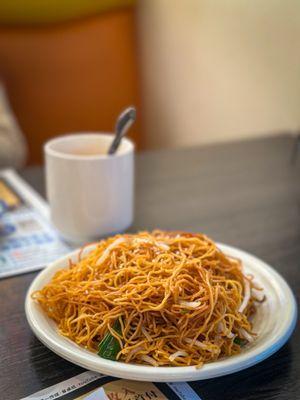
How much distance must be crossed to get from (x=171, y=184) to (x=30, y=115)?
1.23 meters

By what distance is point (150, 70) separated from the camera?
2.32m

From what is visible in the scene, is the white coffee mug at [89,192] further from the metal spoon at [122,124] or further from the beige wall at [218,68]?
the beige wall at [218,68]

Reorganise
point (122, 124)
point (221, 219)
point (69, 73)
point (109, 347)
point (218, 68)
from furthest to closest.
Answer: point (69, 73) → point (218, 68) → point (221, 219) → point (122, 124) → point (109, 347)

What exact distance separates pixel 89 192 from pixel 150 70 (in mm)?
1607

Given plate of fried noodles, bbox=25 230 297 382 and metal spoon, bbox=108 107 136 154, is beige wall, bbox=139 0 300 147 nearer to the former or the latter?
metal spoon, bbox=108 107 136 154

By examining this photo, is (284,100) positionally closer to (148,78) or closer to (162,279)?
(148,78)

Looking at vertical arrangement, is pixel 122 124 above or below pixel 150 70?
above

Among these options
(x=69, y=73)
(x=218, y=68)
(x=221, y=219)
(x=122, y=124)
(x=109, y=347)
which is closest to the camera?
(x=109, y=347)

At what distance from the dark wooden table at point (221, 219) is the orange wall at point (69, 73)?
1006mm

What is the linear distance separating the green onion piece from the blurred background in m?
1.23

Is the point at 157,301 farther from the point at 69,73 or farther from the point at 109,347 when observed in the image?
the point at 69,73

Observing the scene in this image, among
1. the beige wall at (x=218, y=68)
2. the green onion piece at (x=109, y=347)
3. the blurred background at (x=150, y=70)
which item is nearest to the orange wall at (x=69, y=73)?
the blurred background at (x=150, y=70)

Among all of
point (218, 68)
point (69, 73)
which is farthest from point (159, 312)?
point (69, 73)

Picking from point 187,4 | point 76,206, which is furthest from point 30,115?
point 76,206
